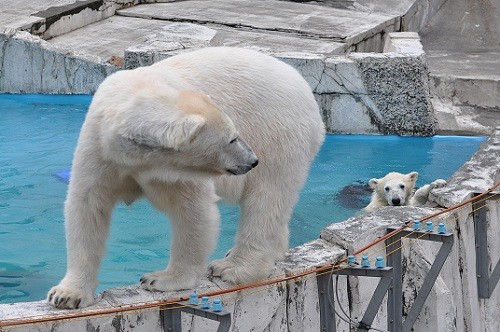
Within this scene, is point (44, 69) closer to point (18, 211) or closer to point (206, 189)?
point (18, 211)

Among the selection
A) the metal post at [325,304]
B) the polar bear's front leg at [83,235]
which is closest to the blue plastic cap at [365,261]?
the metal post at [325,304]

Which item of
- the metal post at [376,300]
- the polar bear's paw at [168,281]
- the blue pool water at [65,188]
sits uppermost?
the polar bear's paw at [168,281]

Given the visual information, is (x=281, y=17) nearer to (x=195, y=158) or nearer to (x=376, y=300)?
(x=376, y=300)

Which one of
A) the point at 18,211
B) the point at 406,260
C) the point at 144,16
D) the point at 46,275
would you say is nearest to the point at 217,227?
the point at 406,260

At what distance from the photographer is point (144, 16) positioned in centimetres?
1088

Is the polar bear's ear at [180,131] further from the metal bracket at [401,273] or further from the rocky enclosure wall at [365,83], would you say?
the rocky enclosure wall at [365,83]

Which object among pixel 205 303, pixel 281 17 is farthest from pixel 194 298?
pixel 281 17

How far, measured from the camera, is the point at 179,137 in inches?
116

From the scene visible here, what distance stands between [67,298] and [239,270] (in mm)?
666

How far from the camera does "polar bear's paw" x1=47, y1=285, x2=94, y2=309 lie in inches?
129

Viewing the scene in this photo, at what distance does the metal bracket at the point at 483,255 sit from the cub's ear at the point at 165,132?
90.1 inches

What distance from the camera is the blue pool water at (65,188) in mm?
5898

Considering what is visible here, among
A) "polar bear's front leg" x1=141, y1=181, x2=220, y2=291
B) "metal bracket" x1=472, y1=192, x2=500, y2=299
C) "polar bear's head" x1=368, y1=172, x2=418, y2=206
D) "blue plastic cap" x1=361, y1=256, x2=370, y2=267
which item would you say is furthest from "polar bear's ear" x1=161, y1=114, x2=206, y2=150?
"polar bear's head" x1=368, y1=172, x2=418, y2=206

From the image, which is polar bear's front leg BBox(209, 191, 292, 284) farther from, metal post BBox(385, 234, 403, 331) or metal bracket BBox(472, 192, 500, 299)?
metal bracket BBox(472, 192, 500, 299)
